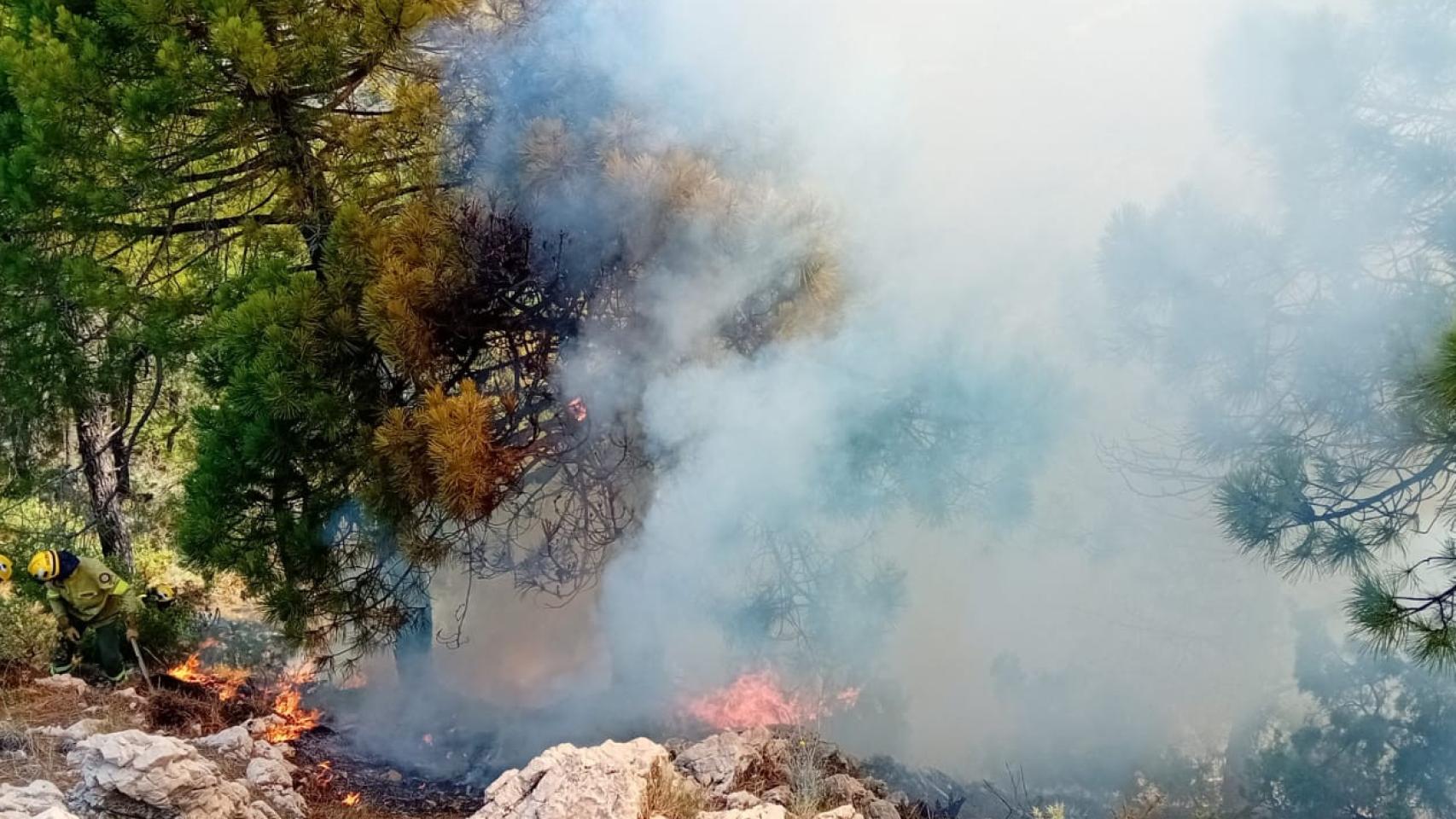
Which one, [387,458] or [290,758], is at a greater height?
[387,458]

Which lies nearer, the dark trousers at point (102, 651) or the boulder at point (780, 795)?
the boulder at point (780, 795)

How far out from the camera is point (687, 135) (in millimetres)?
6344

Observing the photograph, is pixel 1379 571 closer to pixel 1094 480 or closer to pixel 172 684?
pixel 1094 480

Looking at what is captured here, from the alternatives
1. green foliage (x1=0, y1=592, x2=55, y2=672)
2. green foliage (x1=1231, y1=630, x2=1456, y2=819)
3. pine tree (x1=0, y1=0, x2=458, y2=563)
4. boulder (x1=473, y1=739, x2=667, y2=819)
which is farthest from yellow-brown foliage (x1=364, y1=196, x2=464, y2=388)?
green foliage (x1=1231, y1=630, x2=1456, y2=819)

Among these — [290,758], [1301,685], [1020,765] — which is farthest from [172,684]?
Result: [1301,685]

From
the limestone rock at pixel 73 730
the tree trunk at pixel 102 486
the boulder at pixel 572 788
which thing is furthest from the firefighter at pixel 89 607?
the boulder at pixel 572 788

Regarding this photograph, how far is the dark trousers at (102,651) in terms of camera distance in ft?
24.5

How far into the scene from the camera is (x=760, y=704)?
7.34 meters

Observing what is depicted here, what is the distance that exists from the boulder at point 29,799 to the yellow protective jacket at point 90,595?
107 inches

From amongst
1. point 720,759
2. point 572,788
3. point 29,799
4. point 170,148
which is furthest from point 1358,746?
point 170,148

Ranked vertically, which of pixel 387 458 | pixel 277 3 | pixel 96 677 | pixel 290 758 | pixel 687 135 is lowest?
pixel 290 758

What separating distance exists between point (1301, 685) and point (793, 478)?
3423 mm

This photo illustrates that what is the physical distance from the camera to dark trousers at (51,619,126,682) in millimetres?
7473

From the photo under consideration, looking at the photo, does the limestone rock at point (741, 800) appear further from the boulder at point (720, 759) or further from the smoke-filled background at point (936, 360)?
the smoke-filled background at point (936, 360)
